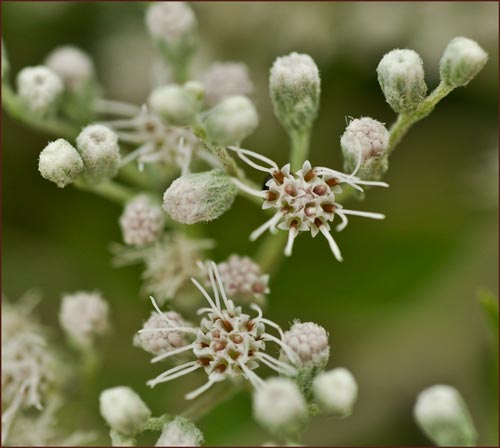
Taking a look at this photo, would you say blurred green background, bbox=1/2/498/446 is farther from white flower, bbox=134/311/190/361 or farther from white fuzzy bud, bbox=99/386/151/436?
white fuzzy bud, bbox=99/386/151/436

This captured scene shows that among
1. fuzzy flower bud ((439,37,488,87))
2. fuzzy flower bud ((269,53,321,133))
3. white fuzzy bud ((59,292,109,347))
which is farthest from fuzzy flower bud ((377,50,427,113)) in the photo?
white fuzzy bud ((59,292,109,347))

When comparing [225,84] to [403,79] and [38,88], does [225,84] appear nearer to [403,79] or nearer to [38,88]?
[38,88]

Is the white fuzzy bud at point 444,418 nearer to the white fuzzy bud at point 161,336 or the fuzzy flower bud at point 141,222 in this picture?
the white fuzzy bud at point 161,336

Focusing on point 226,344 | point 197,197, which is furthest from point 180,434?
point 197,197

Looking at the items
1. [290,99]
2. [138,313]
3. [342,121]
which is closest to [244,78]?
[290,99]

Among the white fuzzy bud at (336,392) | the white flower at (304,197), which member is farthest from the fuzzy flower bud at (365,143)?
the white fuzzy bud at (336,392)

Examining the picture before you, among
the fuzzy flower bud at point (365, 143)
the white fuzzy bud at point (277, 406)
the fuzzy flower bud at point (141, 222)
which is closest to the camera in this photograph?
the white fuzzy bud at point (277, 406)
